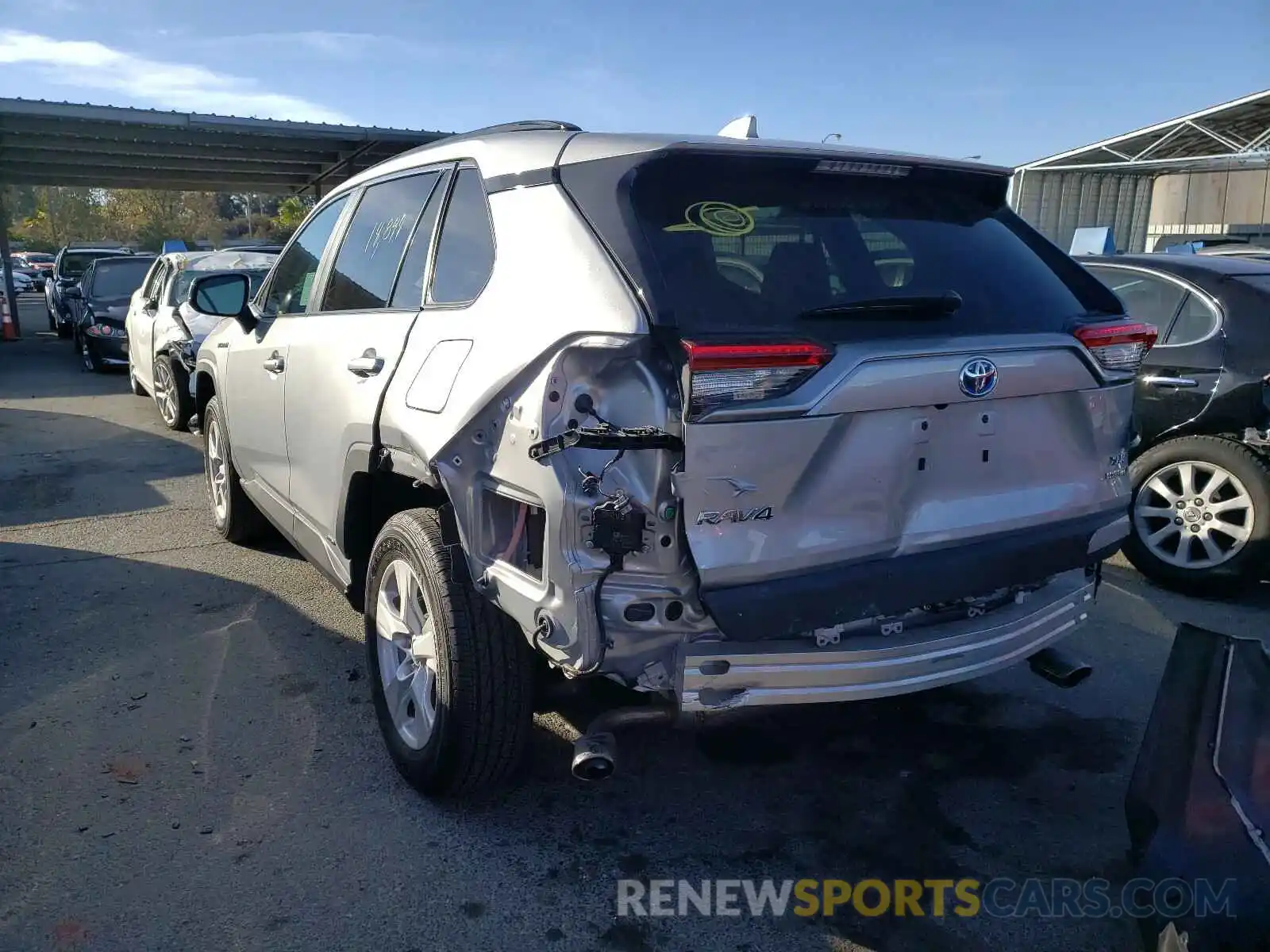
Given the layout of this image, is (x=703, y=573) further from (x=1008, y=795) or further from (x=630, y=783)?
(x=1008, y=795)

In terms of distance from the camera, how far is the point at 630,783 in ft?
11.0

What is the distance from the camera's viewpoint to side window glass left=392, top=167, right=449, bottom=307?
3.37 meters

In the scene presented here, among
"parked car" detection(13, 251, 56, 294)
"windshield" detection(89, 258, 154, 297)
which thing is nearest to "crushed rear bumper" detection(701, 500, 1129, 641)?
"windshield" detection(89, 258, 154, 297)

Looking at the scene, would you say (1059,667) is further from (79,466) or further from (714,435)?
(79,466)

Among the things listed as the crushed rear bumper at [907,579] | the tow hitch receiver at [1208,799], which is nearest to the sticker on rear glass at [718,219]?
the crushed rear bumper at [907,579]

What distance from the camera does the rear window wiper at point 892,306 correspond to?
105 inches

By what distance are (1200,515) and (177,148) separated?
1764 cm

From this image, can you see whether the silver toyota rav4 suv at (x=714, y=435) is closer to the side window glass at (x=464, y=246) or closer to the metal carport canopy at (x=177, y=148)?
the side window glass at (x=464, y=246)

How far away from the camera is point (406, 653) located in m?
3.36

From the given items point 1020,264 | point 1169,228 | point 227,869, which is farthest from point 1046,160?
point 227,869

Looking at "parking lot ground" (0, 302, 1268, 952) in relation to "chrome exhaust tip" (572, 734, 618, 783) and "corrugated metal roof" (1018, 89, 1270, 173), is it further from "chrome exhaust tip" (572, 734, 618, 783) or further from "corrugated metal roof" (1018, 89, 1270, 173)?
"corrugated metal roof" (1018, 89, 1270, 173)

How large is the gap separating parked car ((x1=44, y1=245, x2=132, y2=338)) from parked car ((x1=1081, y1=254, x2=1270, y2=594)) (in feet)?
62.4

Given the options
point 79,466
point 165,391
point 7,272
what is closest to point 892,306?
point 79,466

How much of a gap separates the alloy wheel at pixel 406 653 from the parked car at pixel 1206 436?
12.7 feet
